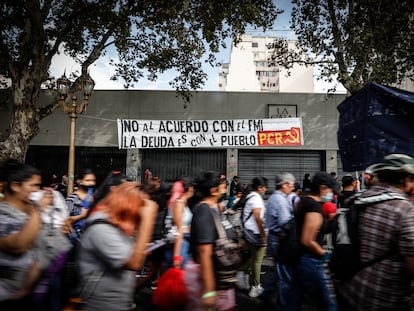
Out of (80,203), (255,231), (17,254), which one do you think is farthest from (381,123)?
(80,203)

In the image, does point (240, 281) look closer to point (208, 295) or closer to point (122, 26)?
point (208, 295)

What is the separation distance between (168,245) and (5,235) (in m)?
Result: 2.20

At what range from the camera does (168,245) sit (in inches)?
169

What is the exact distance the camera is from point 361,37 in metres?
11.5

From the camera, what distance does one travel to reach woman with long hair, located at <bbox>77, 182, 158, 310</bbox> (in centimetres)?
217

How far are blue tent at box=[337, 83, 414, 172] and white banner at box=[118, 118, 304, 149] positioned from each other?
7551 mm

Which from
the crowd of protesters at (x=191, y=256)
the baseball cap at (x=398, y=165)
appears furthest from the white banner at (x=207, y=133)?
the baseball cap at (x=398, y=165)

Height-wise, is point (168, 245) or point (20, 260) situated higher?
point (20, 260)

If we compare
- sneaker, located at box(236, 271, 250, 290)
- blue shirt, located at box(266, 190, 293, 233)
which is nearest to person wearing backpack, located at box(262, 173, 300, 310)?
blue shirt, located at box(266, 190, 293, 233)

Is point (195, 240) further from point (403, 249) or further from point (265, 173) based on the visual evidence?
point (265, 173)

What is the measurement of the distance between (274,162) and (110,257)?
48.1ft

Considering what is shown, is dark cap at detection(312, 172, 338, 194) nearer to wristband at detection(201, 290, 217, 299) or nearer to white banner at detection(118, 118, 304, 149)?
wristband at detection(201, 290, 217, 299)

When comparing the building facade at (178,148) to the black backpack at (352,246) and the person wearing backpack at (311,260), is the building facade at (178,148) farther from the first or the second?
the black backpack at (352,246)

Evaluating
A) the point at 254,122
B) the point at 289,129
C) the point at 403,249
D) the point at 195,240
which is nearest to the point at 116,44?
the point at 254,122
